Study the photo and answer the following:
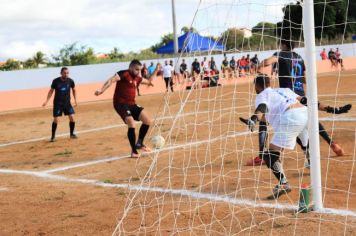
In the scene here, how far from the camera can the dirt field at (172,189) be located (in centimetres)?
559

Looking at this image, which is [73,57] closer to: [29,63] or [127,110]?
[29,63]

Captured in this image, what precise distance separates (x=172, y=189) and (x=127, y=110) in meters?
3.50

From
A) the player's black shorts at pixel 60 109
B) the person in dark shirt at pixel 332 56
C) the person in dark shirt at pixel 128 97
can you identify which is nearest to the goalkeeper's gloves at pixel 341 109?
the person in dark shirt at pixel 128 97

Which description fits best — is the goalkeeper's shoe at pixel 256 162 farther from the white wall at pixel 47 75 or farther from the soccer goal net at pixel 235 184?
the white wall at pixel 47 75

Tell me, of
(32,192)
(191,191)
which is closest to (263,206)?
(191,191)

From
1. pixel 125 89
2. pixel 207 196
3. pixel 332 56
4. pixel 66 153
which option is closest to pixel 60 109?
pixel 66 153

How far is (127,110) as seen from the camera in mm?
10477

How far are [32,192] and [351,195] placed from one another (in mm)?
4376

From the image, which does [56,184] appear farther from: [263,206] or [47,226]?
[263,206]

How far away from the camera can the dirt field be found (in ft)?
18.3

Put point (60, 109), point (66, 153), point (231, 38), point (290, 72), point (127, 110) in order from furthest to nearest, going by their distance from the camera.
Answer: point (60, 109)
point (66, 153)
point (127, 110)
point (290, 72)
point (231, 38)

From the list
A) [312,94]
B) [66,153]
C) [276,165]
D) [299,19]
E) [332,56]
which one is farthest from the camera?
[332,56]

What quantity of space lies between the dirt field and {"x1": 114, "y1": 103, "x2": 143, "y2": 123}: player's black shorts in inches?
31.2

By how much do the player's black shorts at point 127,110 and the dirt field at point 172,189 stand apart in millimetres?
794
